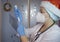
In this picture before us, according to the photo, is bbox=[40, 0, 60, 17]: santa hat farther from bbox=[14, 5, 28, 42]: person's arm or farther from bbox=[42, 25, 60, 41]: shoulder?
bbox=[14, 5, 28, 42]: person's arm

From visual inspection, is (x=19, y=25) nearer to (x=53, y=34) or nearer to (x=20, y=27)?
(x=20, y=27)

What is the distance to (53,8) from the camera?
0.99 metres

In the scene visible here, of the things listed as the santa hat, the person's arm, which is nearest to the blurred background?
the person's arm

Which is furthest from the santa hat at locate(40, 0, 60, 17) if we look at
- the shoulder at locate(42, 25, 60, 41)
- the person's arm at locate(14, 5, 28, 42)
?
the person's arm at locate(14, 5, 28, 42)

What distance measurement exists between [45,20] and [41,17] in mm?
39

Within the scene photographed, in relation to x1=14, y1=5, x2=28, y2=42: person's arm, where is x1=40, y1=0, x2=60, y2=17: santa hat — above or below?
above

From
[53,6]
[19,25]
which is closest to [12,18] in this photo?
[19,25]

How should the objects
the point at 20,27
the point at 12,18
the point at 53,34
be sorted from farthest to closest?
the point at 12,18 → the point at 20,27 → the point at 53,34

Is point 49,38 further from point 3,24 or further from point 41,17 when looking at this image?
point 3,24

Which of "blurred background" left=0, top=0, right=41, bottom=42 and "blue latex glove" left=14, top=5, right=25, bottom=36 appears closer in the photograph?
"blue latex glove" left=14, top=5, right=25, bottom=36

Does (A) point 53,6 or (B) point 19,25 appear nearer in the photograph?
(A) point 53,6

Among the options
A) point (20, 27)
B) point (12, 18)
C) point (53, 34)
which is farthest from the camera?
point (12, 18)

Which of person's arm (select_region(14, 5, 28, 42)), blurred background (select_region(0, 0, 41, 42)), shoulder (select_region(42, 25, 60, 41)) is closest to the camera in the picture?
shoulder (select_region(42, 25, 60, 41))

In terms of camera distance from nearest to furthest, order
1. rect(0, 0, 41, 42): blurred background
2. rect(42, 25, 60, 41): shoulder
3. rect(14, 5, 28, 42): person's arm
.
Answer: rect(42, 25, 60, 41): shoulder < rect(14, 5, 28, 42): person's arm < rect(0, 0, 41, 42): blurred background
